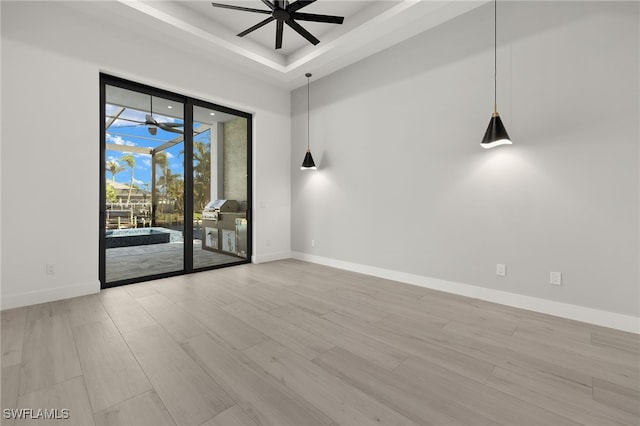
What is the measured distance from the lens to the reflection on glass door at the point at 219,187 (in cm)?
444

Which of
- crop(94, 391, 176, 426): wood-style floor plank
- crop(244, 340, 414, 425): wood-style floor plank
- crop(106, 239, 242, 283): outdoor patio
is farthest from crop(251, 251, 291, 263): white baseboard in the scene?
crop(94, 391, 176, 426): wood-style floor plank

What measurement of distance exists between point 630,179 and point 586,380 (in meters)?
1.83

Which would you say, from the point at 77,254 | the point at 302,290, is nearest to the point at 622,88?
the point at 302,290

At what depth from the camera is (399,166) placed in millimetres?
3936

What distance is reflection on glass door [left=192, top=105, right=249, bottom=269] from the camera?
175 inches

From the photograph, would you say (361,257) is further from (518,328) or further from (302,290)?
(518,328)

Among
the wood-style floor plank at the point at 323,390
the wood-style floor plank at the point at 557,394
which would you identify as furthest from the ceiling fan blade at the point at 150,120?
the wood-style floor plank at the point at 557,394

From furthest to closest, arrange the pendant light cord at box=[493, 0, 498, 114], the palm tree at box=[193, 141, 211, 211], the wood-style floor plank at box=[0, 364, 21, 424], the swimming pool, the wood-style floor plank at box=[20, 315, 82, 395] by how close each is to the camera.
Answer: the palm tree at box=[193, 141, 211, 211] < the swimming pool < the pendant light cord at box=[493, 0, 498, 114] < the wood-style floor plank at box=[20, 315, 82, 395] < the wood-style floor plank at box=[0, 364, 21, 424]

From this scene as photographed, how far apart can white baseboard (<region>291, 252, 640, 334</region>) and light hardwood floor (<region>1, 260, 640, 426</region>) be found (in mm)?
100

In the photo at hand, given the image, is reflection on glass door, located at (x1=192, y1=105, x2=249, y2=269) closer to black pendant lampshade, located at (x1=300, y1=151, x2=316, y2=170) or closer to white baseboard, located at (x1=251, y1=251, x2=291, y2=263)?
white baseboard, located at (x1=251, y1=251, x2=291, y2=263)

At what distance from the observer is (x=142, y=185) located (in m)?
3.92

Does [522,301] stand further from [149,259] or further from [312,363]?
[149,259]

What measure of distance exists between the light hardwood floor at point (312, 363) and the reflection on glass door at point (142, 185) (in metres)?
1.13

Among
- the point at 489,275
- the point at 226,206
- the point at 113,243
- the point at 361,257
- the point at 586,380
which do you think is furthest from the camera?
the point at 226,206
